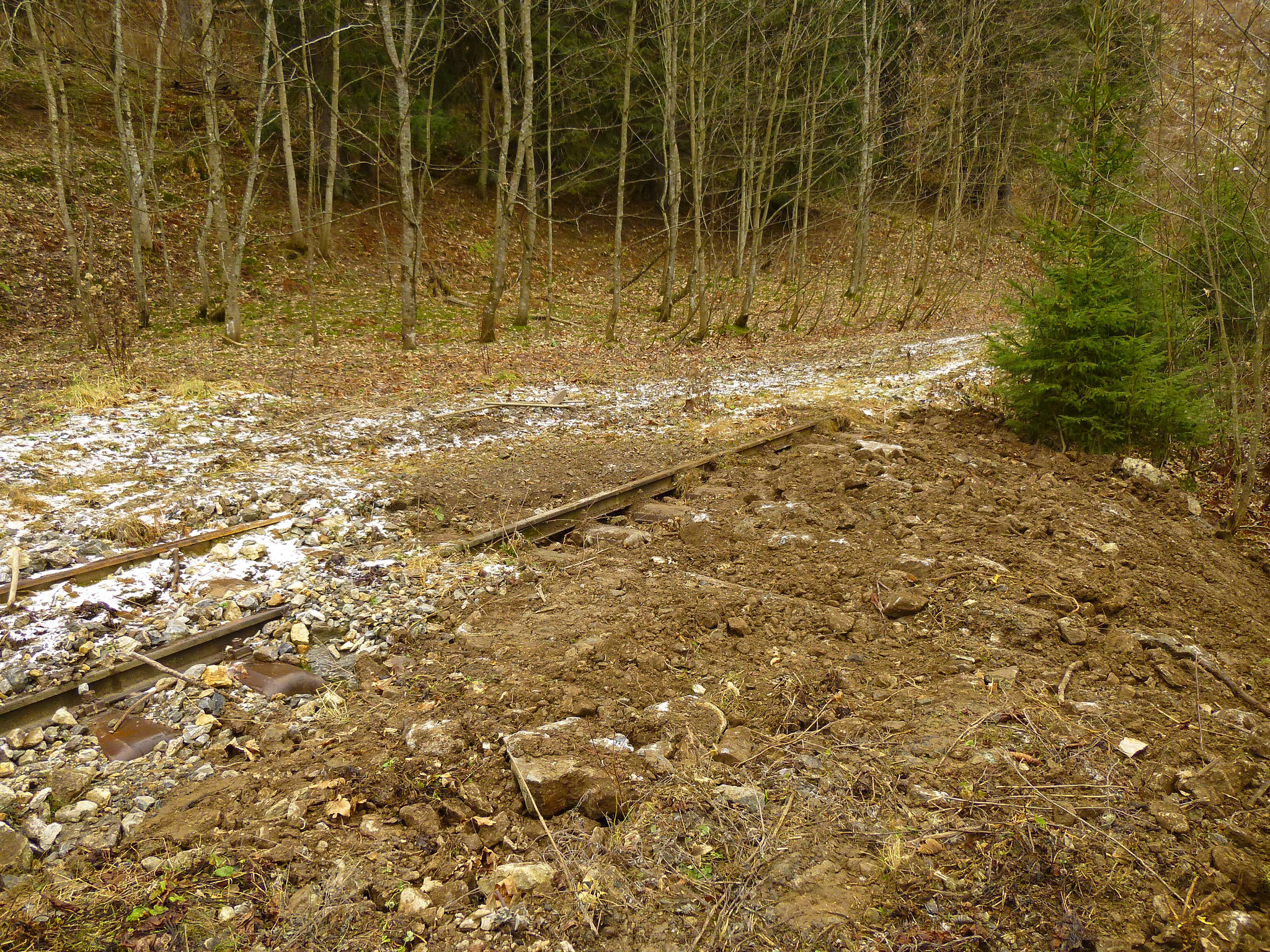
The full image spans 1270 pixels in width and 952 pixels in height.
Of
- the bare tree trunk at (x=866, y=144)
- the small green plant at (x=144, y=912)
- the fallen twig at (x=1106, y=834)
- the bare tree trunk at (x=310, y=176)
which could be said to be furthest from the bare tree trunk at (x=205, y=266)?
the fallen twig at (x=1106, y=834)

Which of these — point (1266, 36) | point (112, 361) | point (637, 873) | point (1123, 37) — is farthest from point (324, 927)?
point (112, 361)

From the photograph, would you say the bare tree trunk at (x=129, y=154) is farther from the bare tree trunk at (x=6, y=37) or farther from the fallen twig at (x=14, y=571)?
the fallen twig at (x=14, y=571)

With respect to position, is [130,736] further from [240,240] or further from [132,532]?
[240,240]

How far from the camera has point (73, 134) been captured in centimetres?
2019

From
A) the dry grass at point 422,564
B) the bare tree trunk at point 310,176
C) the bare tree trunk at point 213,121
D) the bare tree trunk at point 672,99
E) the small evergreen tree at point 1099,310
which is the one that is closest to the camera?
the dry grass at point 422,564

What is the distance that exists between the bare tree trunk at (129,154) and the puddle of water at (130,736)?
A: 1224cm

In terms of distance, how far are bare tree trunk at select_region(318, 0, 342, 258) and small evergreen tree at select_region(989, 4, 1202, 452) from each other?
36.2 feet

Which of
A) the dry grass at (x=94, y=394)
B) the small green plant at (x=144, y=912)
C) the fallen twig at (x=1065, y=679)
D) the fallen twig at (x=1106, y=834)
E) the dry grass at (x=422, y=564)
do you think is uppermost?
the fallen twig at (x=1106, y=834)

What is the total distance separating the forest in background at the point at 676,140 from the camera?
26.6 feet

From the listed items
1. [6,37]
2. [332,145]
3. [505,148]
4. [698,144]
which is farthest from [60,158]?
[698,144]

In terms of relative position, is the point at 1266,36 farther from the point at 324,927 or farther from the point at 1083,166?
the point at 324,927

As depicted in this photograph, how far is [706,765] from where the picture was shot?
370 centimetres

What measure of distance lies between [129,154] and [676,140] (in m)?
12.1

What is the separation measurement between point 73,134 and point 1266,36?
25810 mm
